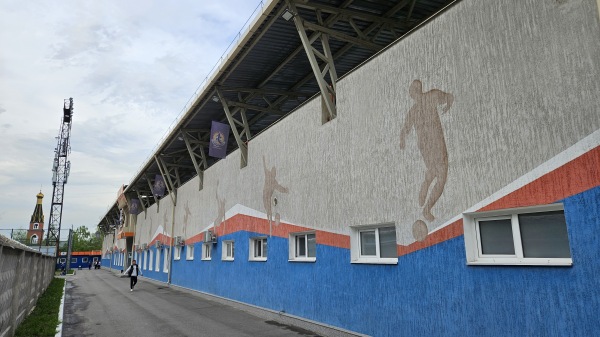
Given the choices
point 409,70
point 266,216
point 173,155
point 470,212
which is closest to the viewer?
point 470,212

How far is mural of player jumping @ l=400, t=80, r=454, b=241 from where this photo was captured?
6.36 meters

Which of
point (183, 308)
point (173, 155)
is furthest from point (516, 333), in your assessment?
point (173, 155)

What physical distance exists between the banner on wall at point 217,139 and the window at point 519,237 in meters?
11.2

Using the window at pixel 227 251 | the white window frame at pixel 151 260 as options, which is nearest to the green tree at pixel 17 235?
the white window frame at pixel 151 260

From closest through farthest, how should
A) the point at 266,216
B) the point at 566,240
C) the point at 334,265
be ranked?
1. the point at 566,240
2. the point at 334,265
3. the point at 266,216

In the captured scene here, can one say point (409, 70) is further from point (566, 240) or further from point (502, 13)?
point (566, 240)

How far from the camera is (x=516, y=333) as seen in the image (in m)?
5.09

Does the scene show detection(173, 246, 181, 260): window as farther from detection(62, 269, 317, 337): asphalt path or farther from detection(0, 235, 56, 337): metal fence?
detection(0, 235, 56, 337): metal fence

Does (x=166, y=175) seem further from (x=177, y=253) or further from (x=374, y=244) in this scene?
(x=374, y=244)

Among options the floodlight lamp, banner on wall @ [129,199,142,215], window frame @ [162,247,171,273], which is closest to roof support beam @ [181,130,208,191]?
window frame @ [162,247,171,273]

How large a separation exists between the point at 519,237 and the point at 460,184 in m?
1.12

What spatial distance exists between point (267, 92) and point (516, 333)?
38.9 feet

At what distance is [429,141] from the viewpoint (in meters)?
6.62

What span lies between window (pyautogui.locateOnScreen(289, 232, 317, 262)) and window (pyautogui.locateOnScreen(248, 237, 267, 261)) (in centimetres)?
206
